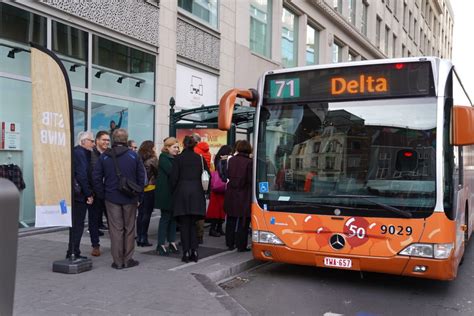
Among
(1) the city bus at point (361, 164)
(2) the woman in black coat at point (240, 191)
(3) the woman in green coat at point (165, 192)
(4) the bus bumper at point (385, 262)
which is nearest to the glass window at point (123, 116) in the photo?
(3) the woman in green coat at point (165, 192)

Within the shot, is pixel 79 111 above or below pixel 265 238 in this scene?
above

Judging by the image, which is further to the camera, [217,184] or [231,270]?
[217,184]

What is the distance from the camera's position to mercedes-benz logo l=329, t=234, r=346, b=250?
228 inches

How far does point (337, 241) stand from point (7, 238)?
455 centimetres

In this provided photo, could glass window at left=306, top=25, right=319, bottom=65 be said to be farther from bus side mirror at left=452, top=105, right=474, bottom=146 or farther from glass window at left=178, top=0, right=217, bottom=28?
bus side mirror at left=452, top=105, right=474, bottom=146

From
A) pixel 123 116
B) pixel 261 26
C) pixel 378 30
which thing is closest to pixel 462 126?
pixel 123 116

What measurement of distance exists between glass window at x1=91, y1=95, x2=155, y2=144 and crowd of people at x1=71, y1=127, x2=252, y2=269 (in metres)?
3.56

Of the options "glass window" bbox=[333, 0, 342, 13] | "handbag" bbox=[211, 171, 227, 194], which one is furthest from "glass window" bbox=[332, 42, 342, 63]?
"handbag" bbox=[211, 171, 227, 194]

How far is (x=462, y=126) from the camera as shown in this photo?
18.3 feet

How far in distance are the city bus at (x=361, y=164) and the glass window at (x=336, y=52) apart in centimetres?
1960

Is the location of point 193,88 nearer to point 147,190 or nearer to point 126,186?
point 147,190

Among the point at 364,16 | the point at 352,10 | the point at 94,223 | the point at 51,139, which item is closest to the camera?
the point at 51,139

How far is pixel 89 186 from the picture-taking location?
641 centimetres

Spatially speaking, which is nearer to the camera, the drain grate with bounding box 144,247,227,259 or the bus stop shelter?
the drain grate with bounding box 144,247,227,259
